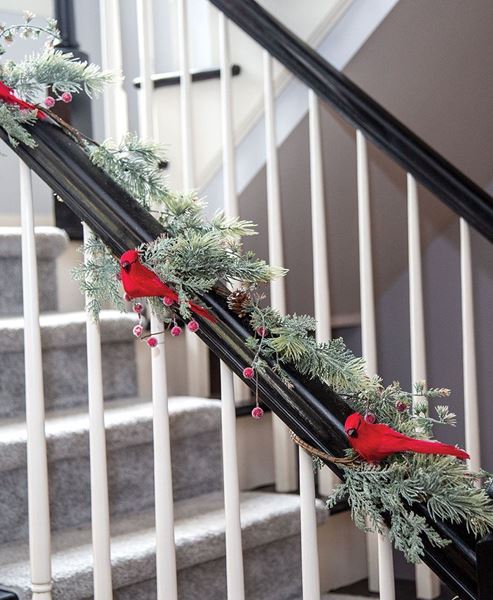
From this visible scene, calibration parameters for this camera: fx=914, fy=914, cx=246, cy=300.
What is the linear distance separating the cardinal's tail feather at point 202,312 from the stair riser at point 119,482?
2.25ft

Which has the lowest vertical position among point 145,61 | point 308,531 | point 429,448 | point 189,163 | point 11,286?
point 308,531

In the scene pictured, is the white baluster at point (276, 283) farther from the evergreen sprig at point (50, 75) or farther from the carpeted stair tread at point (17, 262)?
the evergreen sprig at point (50, 75)

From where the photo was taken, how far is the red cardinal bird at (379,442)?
3.03 ft

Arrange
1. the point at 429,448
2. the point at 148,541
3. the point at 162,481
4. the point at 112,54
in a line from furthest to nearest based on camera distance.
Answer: the point at 112,54 < the point at 148,541 < the point at 162,481 < the point at 429,448

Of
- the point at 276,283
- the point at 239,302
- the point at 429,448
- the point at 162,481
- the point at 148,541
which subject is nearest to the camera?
the point at 429,448

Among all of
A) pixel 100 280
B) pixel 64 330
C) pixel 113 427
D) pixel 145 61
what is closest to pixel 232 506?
pixel 100 280

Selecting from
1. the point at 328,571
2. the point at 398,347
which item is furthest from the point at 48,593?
the point at 398,347

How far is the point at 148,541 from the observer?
1.52 meters

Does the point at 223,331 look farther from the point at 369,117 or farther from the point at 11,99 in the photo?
the point at 369,117

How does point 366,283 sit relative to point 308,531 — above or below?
above

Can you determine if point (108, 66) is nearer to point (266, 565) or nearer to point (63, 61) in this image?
point (63, 61)

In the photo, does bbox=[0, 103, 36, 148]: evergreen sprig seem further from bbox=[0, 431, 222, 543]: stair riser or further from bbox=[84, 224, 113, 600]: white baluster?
bbox=[0, 431, 222, 543]: stair riser

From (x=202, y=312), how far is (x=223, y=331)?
3 cm

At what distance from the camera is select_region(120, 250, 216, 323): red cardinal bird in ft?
3.30
